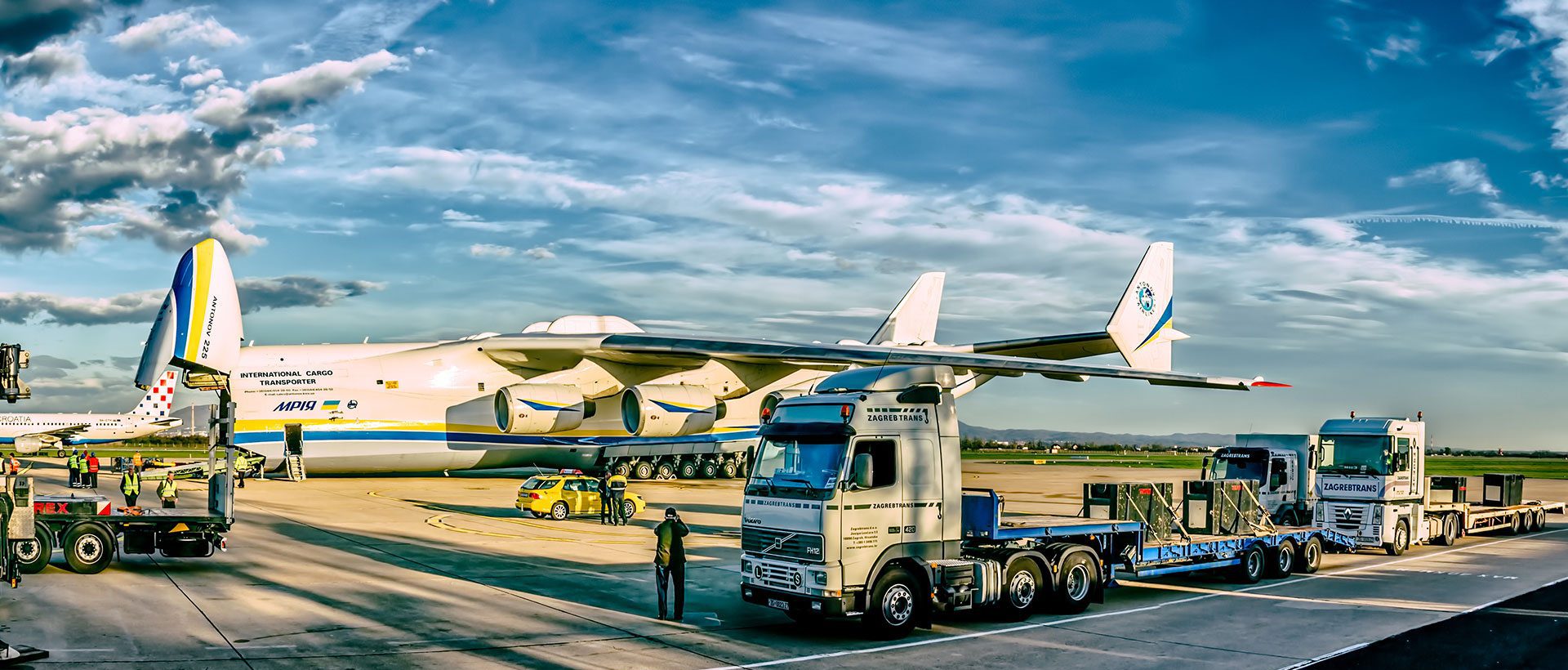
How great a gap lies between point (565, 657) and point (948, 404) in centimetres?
554

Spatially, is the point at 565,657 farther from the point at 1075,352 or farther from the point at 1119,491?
the point at 1075,352

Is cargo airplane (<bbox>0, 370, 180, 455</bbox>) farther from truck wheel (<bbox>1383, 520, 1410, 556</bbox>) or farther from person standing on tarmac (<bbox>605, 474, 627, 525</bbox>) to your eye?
truck wheel (<bbox>1383, 520, 1410, 556</bbox>)

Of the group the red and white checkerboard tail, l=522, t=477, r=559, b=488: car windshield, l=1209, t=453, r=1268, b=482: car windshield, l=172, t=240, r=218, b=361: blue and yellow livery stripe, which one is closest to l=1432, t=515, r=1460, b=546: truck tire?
Result: l=1209, t=453, r=1268, b=482: car windshield

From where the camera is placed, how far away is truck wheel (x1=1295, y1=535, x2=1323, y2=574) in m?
18.5

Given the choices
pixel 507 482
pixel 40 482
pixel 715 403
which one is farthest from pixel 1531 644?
pixel 40 482

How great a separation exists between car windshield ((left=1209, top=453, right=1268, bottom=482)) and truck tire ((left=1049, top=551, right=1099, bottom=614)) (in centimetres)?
898

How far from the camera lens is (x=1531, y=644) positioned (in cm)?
1256

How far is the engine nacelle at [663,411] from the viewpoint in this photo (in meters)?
31.3

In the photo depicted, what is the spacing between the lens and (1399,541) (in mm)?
21688

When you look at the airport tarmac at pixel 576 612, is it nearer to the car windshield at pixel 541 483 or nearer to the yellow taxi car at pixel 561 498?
the yellow taxi car at pixel 561 498

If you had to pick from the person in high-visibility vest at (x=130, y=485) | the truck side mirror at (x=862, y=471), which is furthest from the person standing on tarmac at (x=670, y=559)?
the person in high-visibility vest at (x=130, y=485)

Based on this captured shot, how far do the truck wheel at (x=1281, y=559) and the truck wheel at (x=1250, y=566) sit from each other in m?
0.19

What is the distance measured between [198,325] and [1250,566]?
17.7 m

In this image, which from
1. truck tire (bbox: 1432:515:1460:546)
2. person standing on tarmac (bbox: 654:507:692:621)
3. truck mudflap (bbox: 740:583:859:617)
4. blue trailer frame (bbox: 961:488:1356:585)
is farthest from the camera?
truck tire (bbox: 1432:515:1460:546)
